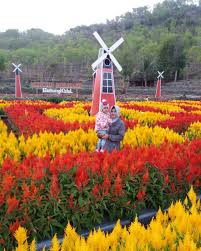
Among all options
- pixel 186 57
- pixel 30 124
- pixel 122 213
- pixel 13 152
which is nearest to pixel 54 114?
pixel 30 124

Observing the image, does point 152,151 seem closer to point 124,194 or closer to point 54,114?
point 124,194

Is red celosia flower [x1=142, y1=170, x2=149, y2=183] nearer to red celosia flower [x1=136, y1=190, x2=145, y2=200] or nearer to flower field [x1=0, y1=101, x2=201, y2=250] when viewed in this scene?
flower field [x1=0, y1=101, x2=201, y2=250]

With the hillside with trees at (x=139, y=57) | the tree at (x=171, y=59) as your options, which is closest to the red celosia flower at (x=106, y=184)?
the hillside with trees at (x=139, y=57)

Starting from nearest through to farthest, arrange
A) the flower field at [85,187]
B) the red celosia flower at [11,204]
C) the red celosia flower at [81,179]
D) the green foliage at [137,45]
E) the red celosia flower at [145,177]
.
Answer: the red celosia flower at [11,204] → the flower field at [85,187] → the red celosia flower at [81,179] → the red celosia flower at [145,177] → the green foliage at [137,45]

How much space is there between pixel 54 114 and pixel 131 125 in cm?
388

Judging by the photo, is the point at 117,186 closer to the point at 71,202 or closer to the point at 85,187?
the point at 85,187

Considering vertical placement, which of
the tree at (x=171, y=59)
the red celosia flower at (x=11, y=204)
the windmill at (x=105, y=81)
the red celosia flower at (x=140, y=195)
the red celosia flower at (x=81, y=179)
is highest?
the tree at (x=171, y=59)

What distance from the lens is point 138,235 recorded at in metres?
2.54

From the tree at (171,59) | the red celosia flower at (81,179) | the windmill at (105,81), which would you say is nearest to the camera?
the red celosia flower at (81,179)

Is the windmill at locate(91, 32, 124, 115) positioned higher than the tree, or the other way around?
the tree

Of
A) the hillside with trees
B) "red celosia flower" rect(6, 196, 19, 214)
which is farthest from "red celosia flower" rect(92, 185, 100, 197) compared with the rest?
the hillside with trees

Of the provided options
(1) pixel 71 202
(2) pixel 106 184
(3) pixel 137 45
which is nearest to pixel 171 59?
(3) pixel 137 45

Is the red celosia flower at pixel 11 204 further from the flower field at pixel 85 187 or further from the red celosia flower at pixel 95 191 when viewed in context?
the red celosia flower at pixel 95 191

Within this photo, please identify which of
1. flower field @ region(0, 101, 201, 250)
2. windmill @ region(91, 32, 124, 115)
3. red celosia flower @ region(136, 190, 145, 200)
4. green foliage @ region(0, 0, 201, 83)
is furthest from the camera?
green foliage @ region(0, 0, 201, 83)
